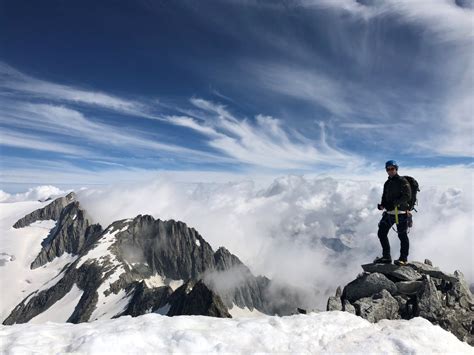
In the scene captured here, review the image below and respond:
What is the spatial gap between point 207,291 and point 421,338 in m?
149

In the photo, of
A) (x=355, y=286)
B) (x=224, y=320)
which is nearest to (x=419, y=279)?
(x=355, y=286)

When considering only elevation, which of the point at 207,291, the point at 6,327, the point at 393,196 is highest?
the point at 393,196

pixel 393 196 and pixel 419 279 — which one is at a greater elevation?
pixel 393 196

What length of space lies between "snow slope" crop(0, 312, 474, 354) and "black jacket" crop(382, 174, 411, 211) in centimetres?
779

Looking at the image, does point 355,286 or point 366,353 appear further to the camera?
point 355,286

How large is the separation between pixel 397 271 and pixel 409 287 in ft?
4.64

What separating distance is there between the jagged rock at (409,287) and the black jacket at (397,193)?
4.32 metres

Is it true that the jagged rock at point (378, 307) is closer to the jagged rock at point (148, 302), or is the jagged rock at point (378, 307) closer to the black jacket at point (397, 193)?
the black jacket at point (397, 193)

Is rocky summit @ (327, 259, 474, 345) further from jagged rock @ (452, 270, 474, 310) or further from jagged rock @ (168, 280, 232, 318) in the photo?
jagged rock @ (168, 280, 232, 318)

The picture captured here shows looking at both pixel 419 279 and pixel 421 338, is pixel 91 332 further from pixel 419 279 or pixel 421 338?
pixel 419 279

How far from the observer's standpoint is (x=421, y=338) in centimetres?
1380

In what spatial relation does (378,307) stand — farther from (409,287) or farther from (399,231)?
(399,231)

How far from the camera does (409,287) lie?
20.5m

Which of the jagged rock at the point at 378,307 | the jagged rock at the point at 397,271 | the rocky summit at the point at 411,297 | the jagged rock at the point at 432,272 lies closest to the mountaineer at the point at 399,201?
the jagged rock at the point at 397,271
